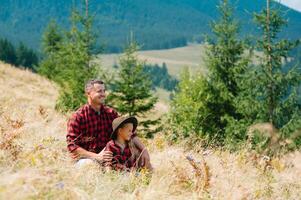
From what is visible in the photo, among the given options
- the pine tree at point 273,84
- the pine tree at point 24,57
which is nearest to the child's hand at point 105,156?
the pine tree at point 273,84

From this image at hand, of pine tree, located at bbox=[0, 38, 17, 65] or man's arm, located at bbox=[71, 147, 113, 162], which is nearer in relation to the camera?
man's arm, located at bbox=[71, 147, 113, 162]

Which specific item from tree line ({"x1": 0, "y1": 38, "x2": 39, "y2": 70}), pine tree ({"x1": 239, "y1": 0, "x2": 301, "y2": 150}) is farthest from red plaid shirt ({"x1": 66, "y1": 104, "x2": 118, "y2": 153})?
tree line ({"x1": 0, "y1": 38, "x2": 39, "y2": 70})

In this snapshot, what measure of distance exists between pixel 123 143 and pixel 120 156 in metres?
0.18

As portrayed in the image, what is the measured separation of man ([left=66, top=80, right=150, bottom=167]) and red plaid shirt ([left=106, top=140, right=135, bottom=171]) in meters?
0.18

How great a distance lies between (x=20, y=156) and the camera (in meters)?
4.96

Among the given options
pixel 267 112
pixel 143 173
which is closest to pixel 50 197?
pixel 143 173

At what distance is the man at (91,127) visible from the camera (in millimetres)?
6324

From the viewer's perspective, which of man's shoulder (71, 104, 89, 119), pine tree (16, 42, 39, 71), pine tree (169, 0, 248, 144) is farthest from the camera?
pine tree (16, 42, 39, 71)

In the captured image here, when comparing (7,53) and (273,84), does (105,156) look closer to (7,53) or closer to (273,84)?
(273,84)

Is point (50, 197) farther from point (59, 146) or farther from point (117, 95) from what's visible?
point (117, 95)

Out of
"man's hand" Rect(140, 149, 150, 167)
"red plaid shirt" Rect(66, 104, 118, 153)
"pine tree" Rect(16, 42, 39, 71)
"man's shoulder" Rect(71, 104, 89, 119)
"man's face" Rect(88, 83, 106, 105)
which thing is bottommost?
"pine tree" Rect(16, 42, 39, 71)

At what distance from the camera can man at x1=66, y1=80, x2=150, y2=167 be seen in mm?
6324

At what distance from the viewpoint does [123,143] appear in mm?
6211

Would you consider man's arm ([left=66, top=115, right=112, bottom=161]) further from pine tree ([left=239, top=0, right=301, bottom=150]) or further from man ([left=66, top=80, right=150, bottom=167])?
pine tree ([left=239, top=0, right=301, bottom=150])
